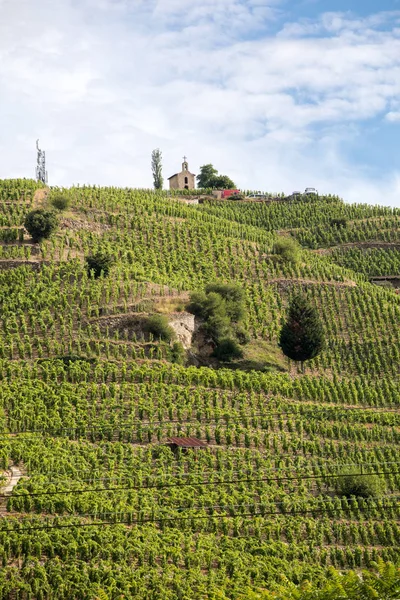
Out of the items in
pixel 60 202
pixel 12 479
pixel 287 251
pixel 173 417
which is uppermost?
pixel 60 202

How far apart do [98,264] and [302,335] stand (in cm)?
1232

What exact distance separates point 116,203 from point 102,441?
31887 mm

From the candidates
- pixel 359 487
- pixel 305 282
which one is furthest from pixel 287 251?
pixel 359 487

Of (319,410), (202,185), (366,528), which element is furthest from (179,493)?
(202,185)

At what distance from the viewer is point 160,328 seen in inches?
2110

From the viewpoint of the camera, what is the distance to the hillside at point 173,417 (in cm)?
3450

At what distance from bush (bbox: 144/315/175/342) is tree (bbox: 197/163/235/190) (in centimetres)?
4693

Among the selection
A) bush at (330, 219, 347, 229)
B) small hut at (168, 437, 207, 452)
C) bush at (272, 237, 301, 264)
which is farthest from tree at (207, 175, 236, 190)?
small hut at (168, 437, 207, 452)

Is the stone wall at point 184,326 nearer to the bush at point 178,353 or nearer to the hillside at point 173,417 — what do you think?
the hillside at point 173,417

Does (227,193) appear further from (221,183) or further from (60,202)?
(60,202)

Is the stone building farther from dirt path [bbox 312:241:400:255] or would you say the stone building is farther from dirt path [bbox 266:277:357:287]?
dirt path [bbox 266:277:357:287]

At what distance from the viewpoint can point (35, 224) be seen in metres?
61.7

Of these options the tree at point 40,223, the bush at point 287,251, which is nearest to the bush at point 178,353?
the tree at point 40,223

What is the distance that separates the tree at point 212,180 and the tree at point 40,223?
3869cm
